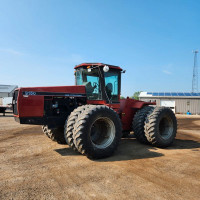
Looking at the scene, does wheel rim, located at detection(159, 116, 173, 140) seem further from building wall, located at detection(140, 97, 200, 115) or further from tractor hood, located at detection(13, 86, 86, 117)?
building wall, located at detection(140, 97, 200, 115)

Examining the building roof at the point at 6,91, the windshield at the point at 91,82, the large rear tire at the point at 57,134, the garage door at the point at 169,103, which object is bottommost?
the large rear tire at the point at 57,134

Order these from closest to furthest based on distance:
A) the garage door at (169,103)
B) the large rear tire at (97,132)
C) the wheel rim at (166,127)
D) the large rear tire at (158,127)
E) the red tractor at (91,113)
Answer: the large rear tire at (97,132) → the red tractor at (91,113) → the large rear tire at (158,127) → the wheel rim at (166,127) → the garage door at (169,103)

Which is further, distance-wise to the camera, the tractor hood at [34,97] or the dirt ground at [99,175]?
the tractor hood at [34,97]

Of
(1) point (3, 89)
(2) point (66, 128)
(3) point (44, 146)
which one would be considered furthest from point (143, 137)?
Result: (1) point (3, 89)

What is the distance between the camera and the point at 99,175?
12.5ft

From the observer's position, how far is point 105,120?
5.39 meters

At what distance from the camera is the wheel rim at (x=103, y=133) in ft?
17.2

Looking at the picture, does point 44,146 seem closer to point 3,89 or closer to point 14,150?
point 14,150

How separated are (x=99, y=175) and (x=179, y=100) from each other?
103ft

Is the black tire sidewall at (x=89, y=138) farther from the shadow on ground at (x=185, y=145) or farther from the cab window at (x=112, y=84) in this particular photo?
the shadow on ground at (x=185, y=145)

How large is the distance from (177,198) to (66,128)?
9.86 ft

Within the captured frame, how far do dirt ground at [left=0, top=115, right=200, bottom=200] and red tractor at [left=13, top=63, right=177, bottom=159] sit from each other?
23.8 inches

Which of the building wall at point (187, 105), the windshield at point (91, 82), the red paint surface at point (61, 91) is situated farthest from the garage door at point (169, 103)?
the windshield at point (91, 82)

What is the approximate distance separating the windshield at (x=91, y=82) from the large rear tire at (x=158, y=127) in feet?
6.44
